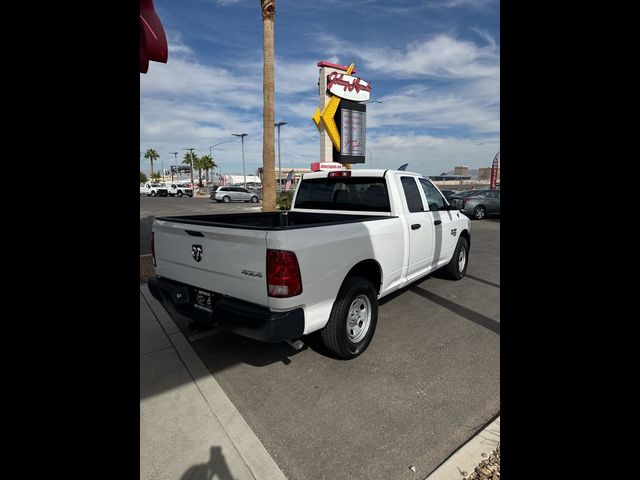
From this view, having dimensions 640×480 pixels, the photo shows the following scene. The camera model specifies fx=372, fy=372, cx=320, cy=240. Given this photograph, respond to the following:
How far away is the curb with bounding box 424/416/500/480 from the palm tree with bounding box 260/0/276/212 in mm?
12892

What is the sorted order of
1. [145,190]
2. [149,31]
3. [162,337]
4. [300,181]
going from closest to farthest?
[149,31], [162,337], [300,181], [145,190]

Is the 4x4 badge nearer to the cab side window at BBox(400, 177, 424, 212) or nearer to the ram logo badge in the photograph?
the ram logo badge

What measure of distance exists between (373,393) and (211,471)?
1.43 metres

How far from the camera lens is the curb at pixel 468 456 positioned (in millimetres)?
2287

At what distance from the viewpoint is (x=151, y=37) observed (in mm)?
1979

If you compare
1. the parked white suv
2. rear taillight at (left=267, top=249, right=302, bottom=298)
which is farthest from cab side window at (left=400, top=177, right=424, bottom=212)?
the parked white suv

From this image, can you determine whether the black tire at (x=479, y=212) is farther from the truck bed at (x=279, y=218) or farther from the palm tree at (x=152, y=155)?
the palm tree at (x=152, y=155)

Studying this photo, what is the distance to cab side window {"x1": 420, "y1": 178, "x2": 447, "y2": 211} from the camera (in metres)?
5.53

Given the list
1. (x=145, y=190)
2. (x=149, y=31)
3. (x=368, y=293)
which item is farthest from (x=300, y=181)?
(x=145, y=190)

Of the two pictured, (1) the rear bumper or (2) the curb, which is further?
(1) the rear bumper

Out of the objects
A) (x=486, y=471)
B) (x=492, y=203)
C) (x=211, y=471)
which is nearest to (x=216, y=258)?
(x=211, y=471)

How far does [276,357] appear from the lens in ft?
12.6
